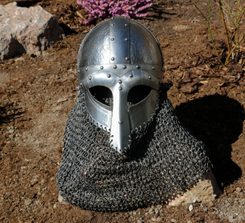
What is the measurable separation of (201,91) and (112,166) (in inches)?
75.8

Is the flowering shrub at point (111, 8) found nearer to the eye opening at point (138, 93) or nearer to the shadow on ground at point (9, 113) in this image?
the shadow on ground at point (9, 113)

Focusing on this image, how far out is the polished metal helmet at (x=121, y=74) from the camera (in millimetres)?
4461

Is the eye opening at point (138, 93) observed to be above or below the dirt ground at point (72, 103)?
above

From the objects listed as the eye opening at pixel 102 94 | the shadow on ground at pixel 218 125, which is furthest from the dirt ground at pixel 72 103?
the eye opening at pixel 102 94

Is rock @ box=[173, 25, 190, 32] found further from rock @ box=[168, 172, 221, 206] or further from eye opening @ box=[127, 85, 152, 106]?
rock @ box=[168, 172, 221, 206]

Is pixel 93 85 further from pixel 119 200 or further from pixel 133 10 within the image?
pixel 133 10

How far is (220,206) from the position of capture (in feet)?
15.8

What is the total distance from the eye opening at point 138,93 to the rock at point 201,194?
29.5 inches

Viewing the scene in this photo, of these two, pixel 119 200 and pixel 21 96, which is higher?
pixel 119 200

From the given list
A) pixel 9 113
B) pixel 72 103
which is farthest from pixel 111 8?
pixel 9 113

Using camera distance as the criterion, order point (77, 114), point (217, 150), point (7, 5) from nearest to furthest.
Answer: point (77, 114), point (217, 150), point (7, 5)

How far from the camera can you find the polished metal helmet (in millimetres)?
4461

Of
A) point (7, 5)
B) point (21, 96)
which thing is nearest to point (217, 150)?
point (21, 96)

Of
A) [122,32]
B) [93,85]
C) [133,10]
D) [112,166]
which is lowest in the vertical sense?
[133,10]
